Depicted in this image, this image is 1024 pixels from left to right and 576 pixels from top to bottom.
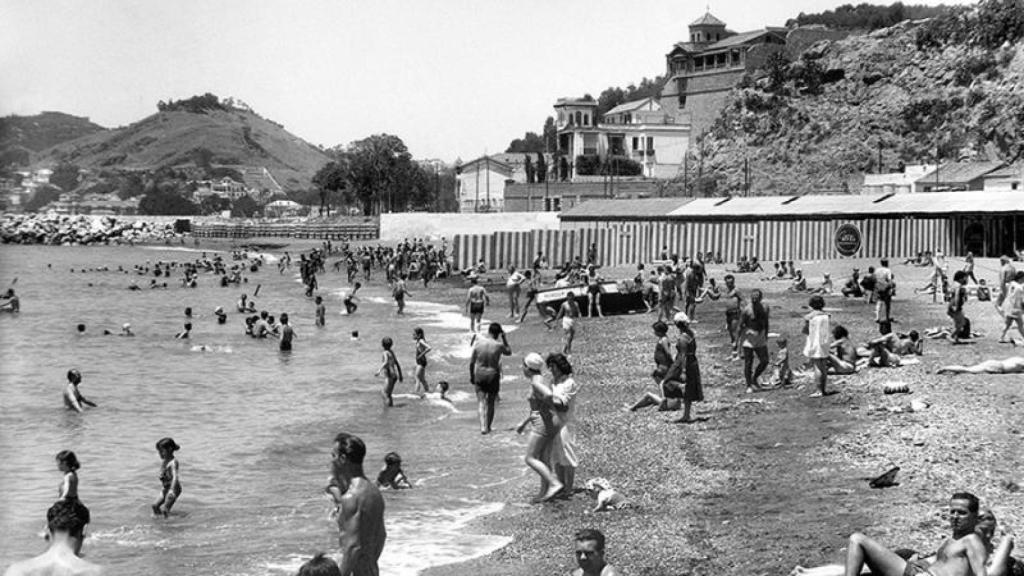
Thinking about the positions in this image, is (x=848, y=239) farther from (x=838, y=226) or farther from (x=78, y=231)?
(x=78, y=231)

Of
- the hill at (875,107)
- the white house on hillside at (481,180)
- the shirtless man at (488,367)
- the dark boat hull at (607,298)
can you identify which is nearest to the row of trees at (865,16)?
the hill at (875,107)

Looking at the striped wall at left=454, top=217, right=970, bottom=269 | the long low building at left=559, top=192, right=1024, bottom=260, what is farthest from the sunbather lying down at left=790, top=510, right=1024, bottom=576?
the striped wall at left=454, top=217, right=970, bottom=269

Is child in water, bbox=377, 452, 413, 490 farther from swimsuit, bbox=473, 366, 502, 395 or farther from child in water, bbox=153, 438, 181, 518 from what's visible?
swimsuit, bbox=473, 366, 502, 395

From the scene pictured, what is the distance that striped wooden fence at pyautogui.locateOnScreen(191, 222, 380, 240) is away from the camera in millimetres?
107688

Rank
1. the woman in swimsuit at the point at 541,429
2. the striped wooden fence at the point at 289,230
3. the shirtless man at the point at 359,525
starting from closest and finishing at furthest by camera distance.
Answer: the shirtless man at the point at 359,525
the woman in swimsuit at the point at 541,429
the striped wooden fence at the point at 289,230

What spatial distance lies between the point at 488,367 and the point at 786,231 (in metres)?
36.1

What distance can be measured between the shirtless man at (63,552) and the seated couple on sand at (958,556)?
16.6ft

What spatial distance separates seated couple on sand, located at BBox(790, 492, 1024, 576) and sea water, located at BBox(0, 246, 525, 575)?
14.7 feet

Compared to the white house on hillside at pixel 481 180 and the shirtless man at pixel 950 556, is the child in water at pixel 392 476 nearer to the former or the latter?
the shirtless man at pixel 950 556

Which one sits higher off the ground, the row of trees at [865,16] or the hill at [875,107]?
the row of trees at [865,16]

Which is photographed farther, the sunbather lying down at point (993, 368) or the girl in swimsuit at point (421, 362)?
the girl in swimsuit at point (421, 362)

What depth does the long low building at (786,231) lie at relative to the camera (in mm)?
46469

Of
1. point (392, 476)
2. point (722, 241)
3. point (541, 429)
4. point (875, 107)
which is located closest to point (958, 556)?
point (541, 429)

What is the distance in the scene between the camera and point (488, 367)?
17.0 meters
